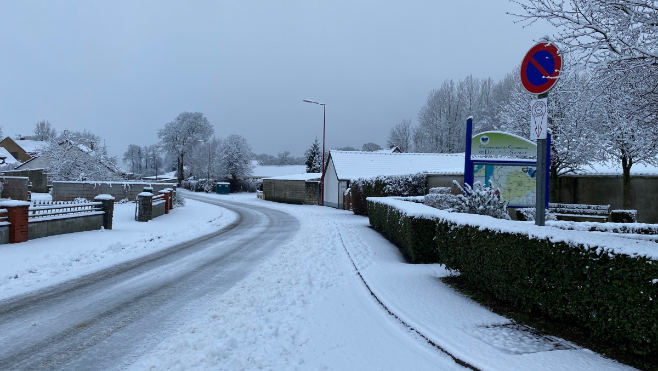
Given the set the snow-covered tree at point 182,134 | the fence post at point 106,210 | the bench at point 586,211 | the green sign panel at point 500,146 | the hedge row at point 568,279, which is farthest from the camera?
the snow-covered tree at point 182,134

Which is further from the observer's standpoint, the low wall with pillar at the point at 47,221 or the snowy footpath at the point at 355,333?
the low wall with pillar at the point at 47,221

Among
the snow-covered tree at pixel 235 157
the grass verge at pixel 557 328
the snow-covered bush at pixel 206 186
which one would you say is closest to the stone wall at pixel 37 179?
the snow-covered bush at pixel 206 186

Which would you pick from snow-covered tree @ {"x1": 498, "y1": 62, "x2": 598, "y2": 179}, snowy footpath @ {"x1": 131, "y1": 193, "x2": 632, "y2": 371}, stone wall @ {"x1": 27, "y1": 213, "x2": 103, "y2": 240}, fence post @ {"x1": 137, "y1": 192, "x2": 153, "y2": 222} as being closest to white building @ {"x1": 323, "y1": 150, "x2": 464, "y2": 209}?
snow-covered tree @ {"x1": 498, "y1": 62, "x2": 598, "y2": 179}

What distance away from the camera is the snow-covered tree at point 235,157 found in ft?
224

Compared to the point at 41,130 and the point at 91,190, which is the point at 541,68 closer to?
the point at 91,190

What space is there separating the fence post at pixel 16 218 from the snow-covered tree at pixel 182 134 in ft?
244

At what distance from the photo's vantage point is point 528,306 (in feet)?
16.5

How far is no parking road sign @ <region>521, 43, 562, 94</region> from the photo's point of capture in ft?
17.7

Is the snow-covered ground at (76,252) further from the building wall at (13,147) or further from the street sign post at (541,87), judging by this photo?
the building wall at (13,147)

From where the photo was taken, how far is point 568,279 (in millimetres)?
4316

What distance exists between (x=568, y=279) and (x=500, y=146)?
10.5 meters

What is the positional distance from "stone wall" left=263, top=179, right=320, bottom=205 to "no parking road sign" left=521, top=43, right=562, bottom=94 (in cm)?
3322

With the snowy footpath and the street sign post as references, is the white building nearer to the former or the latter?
the snowy footpath

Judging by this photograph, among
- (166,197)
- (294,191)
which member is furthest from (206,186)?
(166,197)
